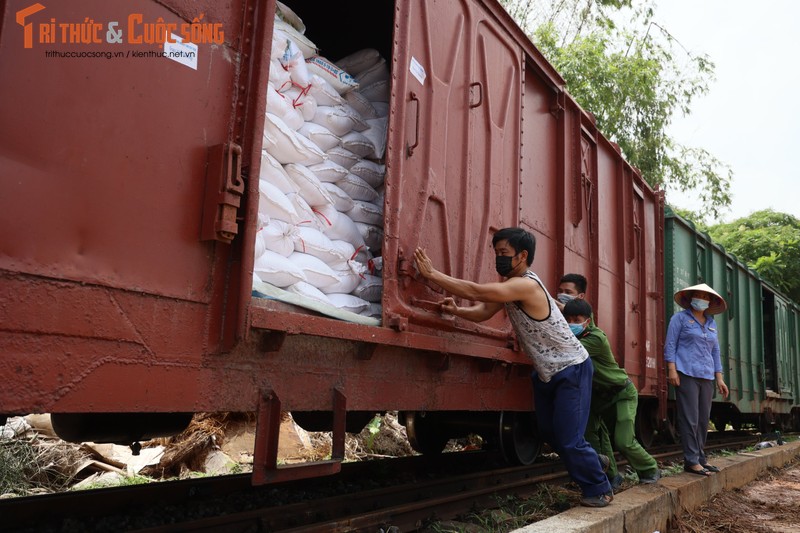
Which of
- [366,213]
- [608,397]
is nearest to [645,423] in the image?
[608,397]

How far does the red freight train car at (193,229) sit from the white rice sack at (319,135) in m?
0.36

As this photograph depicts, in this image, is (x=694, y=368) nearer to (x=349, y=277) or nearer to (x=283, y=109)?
(x=349, y=277)

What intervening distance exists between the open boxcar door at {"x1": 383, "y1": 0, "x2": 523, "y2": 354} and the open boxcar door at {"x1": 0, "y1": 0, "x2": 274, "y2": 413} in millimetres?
1072

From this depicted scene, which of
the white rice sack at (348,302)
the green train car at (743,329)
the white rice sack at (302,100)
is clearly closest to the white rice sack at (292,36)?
the white rice sack at (302,100)

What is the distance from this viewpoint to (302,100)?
3.16 meters

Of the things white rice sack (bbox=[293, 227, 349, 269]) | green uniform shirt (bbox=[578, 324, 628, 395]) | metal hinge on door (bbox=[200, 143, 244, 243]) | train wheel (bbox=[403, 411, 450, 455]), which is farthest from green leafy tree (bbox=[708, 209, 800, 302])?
metal hinge on door (bbox=[200, 143, 244, 243])

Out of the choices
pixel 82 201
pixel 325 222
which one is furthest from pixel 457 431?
pixel 82 201

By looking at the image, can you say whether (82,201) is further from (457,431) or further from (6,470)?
(457,431)

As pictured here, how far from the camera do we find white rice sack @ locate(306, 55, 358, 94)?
10.9ft

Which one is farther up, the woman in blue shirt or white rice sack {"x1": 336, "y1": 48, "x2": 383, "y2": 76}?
white rice sack {"x1": 336, "y1": 48, "x2": 383, "y2": 76}

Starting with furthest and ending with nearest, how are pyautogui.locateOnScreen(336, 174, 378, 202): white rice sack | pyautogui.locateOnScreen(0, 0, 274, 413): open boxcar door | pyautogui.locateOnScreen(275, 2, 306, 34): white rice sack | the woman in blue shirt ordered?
the woman in blue shirt < pyautogui.locateOnScreen(336, 174, 378, 202): white rice sack < pyautogui.locateOnScreen(275, 2, 306, 34): white rice sack < pyautogui.locateOnScreen(0, 0, 274, 413): open boxcar door

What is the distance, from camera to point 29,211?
1773 mm

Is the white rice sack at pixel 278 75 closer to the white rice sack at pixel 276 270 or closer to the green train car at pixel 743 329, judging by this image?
the white rice sack at pixel 276 270

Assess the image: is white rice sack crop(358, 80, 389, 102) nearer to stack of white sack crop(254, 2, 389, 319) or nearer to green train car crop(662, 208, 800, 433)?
stack of white sack crop(254, 2, 389, 319)
